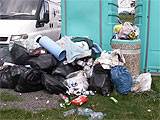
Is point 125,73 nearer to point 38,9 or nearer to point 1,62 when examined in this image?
point 1,62

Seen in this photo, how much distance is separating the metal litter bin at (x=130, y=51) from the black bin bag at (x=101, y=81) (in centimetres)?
71

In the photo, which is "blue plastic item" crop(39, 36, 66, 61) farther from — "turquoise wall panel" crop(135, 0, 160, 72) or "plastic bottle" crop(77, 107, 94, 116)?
"turquoise wall panel" crop(135, 0, 160, 72)

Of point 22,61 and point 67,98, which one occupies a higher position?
point 22,61

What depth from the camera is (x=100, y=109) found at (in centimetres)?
620

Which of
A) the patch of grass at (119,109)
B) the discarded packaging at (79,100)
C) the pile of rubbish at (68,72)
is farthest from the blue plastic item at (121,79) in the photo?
the discarded packaging at (79,100)

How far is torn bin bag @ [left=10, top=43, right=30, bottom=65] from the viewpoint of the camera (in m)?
7.79

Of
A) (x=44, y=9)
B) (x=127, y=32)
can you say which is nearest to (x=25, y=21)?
(x=44, y=9)

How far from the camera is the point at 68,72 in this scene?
749 cm

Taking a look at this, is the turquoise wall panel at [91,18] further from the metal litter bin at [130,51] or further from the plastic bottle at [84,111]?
the plastic bottle at [84,111]

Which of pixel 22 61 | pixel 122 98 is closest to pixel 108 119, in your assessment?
pixel 122 98

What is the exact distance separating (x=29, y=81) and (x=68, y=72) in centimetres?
82

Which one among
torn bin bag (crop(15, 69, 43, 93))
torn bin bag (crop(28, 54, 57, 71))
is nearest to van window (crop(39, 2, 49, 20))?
torn bin bag (crop(28, 54, 57, 71))

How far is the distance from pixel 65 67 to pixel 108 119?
6.71 ft

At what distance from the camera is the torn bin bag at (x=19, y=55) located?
25.6 feet
